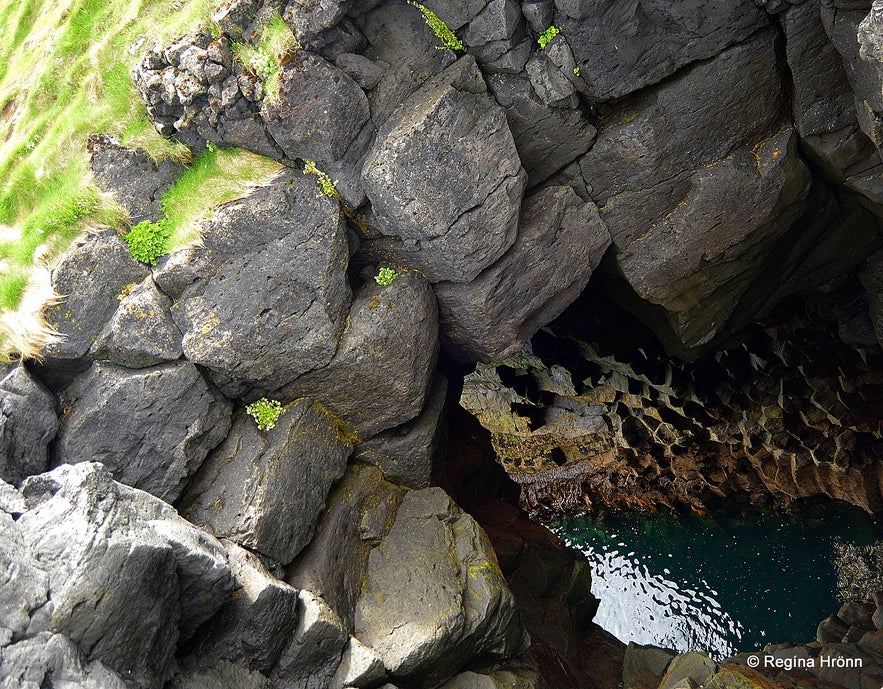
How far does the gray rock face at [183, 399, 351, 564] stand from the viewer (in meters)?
10.8

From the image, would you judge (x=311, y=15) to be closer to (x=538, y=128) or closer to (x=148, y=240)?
(x=538, y=128)

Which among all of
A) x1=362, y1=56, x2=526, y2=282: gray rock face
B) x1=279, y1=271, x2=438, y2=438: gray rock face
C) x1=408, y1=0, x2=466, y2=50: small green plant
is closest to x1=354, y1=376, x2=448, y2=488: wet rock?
x1=279, y1=271, x2=438, y2=438: gray rock face

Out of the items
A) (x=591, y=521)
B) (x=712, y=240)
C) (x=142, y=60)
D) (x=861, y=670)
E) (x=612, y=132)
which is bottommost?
(x=591, y=521)

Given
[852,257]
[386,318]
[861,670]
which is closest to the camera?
[386,318]

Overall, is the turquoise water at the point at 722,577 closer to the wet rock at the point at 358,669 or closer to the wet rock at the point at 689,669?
the wet rock at the point at 689,669

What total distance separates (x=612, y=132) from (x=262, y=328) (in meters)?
7.05

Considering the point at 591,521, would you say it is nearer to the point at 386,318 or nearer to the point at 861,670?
the point at 861,670

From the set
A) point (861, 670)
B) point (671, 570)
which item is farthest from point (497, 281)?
point (671, 570)

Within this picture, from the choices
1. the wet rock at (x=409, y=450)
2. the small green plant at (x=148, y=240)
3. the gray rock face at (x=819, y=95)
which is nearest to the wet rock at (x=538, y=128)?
the gray rock face at (x=819, y=95)

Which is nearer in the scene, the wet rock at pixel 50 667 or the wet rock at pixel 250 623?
the wet rock at pixel 50 667

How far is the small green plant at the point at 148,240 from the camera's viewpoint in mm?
10883

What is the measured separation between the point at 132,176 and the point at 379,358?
5.16 metres

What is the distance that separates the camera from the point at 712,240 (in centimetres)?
1296

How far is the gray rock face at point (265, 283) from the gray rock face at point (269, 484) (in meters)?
1.15
